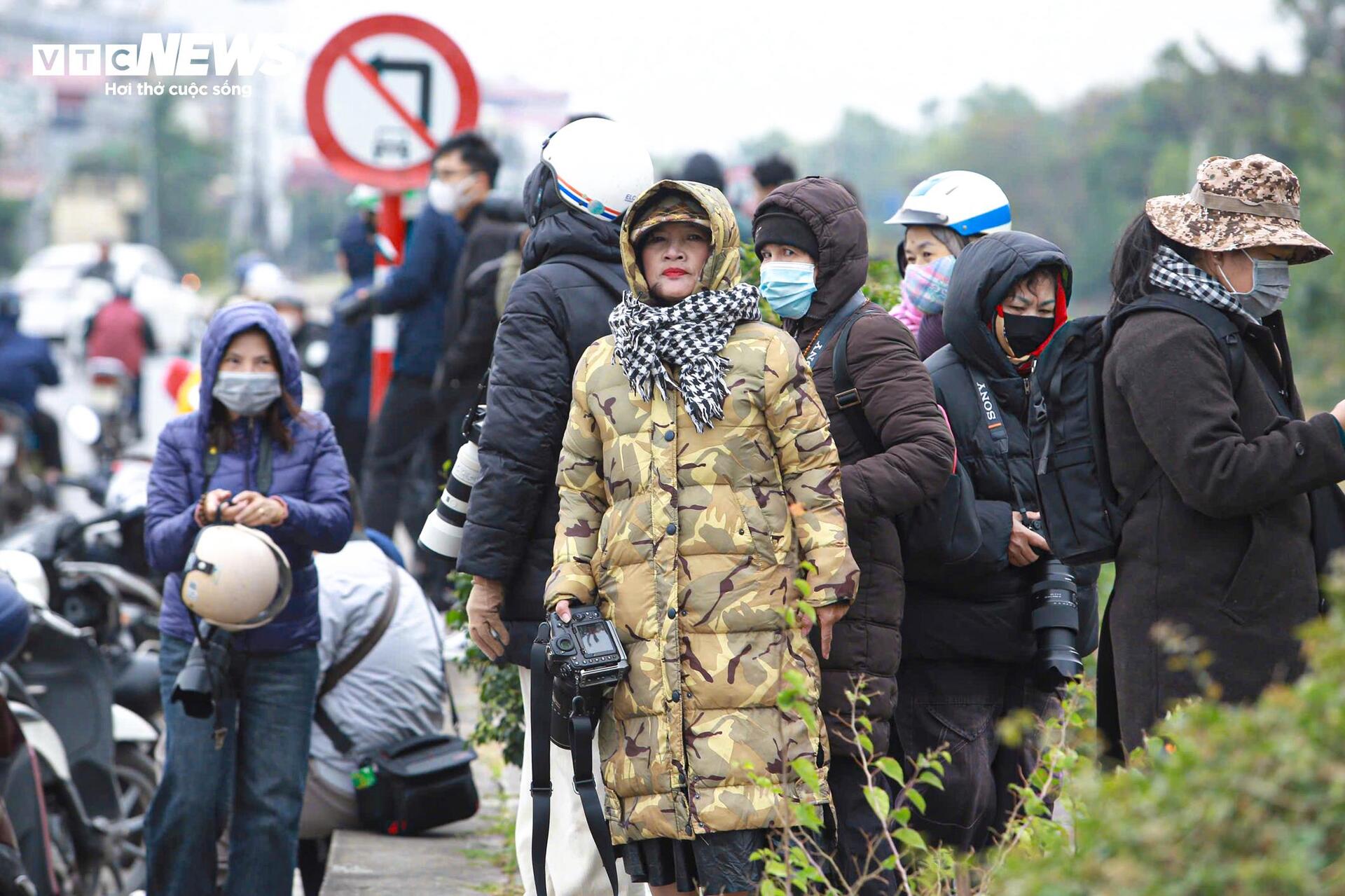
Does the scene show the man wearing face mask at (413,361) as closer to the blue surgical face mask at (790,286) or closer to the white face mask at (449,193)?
the white face mask at (449,193)

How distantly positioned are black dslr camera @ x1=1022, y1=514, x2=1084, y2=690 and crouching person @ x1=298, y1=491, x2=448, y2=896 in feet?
7.66

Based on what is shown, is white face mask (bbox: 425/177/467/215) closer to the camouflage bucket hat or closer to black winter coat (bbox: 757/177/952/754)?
black winter coat (bbox: 757/177/952/754)

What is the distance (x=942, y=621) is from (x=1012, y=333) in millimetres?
769

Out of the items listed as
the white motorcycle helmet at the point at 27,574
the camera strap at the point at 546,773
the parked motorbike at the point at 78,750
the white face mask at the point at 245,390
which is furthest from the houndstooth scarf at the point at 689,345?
the white motorcycle helmet at the point at 27,574

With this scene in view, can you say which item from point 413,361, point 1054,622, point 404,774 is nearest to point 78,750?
point 404,774

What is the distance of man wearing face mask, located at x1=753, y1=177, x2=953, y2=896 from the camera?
167 inches

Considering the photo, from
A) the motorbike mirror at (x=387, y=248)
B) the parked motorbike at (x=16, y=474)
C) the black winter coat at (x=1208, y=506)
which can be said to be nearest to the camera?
the black winter coat at (x=1208, y=506)

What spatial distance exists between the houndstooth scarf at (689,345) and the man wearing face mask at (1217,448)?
86 centimetres

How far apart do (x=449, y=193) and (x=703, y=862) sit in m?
5.04

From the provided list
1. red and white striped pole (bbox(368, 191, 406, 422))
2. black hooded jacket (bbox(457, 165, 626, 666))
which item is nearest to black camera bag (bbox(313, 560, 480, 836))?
black hooded jacket (bbox(457, 165, 626, 666))

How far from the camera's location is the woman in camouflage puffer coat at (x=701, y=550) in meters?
3.90

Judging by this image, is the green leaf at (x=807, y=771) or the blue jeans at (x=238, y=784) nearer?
the green leaf at (x=807, y=771)

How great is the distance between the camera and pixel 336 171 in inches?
336

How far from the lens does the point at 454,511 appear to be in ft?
15.3
